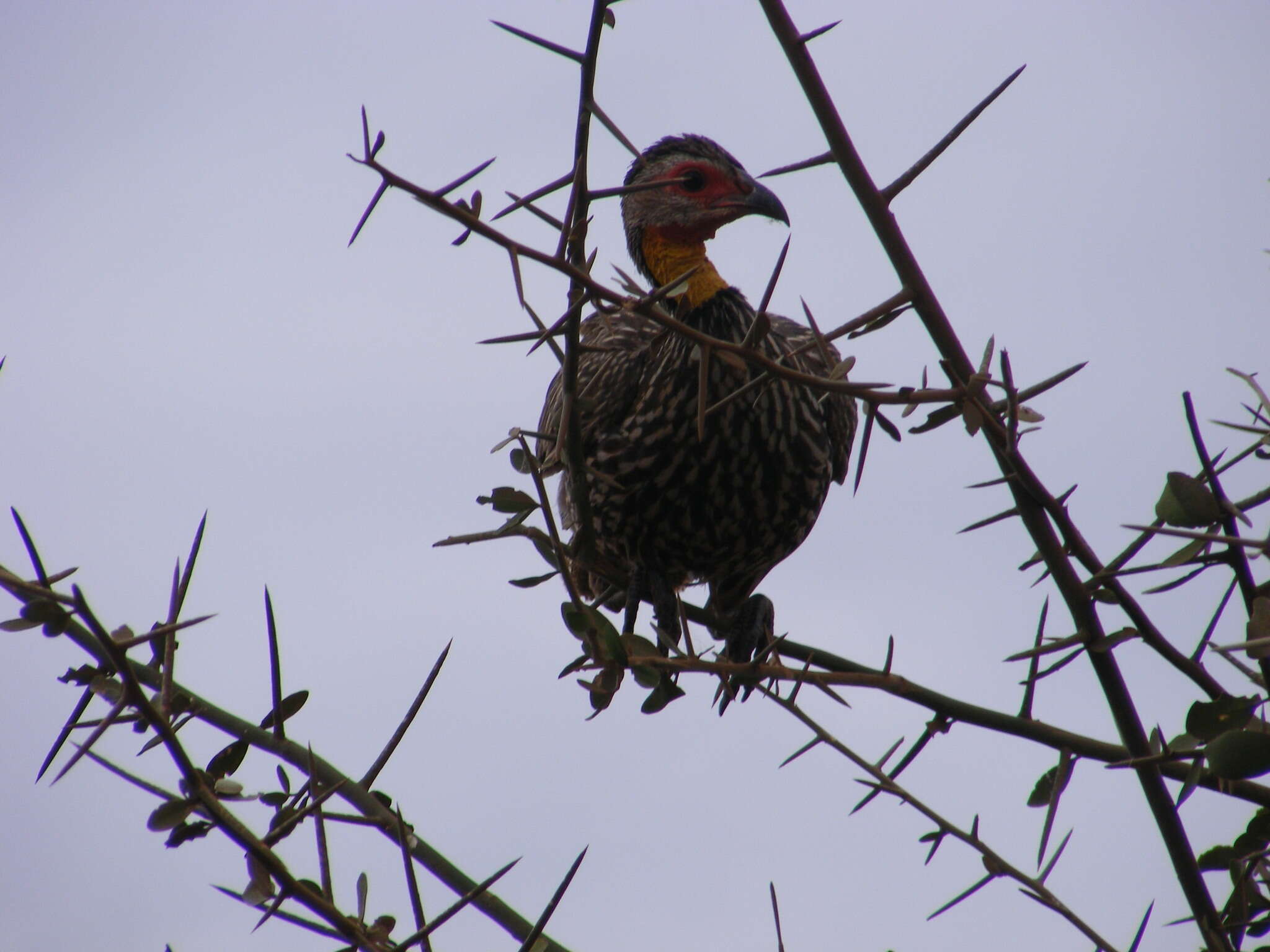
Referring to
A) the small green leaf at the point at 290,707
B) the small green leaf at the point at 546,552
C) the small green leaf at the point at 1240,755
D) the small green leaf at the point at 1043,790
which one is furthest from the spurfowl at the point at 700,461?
the small green leaf at the point at 1240,755

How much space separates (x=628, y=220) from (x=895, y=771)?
3.84 m

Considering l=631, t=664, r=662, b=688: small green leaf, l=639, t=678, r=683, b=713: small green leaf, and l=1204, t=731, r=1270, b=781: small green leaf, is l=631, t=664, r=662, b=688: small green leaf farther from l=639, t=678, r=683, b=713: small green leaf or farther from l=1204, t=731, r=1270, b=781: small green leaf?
l=1204, t=731, r=1270, b=781: small green leaf

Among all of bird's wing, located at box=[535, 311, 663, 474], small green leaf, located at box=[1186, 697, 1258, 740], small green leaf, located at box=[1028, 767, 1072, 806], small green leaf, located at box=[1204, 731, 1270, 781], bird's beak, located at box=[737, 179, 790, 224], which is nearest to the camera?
small green leaf, located at box=[1204, 731, 1270, 781]

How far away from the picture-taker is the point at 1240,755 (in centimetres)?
155

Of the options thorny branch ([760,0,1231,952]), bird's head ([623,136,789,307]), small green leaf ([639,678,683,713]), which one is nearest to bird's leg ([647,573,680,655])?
bird's head ([623,136,789,307])

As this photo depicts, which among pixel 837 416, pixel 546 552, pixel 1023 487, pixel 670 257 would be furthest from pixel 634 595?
pixel 1023 487

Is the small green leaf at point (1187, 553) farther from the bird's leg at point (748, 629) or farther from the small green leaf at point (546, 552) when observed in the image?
the bird's leg at point (748, 629)

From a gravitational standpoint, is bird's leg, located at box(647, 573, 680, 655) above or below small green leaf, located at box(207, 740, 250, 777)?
above

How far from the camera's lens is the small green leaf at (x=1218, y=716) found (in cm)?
167

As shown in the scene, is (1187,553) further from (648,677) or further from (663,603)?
(663,603)

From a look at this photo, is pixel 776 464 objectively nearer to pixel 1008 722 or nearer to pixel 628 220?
pixel 628 220

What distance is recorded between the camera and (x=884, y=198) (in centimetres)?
188

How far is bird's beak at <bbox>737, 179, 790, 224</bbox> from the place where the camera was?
501 centimetres

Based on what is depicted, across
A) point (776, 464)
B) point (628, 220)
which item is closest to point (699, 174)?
point (628, 220)
